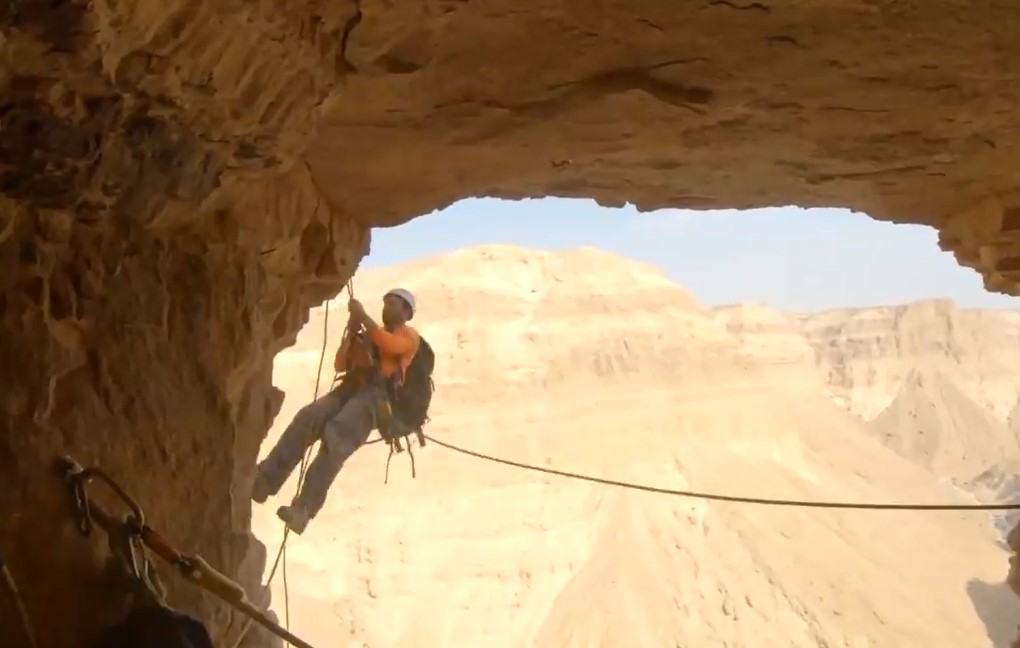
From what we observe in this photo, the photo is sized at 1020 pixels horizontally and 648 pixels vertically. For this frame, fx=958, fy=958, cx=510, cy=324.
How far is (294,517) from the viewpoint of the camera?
443 cm

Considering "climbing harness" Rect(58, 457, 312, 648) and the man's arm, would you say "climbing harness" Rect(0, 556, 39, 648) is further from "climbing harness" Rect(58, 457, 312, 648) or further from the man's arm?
the man's arm

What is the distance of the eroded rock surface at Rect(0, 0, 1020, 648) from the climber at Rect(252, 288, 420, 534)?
75 cm

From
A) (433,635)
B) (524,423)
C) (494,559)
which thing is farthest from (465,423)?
(433,635)

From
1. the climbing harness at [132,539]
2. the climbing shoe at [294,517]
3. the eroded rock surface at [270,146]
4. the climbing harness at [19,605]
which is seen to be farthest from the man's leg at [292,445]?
the climbing harness at [19,605]

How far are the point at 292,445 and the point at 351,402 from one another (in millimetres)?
398

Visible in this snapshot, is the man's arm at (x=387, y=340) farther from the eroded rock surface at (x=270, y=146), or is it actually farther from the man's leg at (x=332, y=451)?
the eroded rock surface at (x=270, y=146)

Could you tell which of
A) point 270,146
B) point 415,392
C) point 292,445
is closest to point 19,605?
point 270,146

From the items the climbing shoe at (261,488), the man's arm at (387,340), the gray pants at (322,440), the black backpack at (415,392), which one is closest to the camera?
the climbing shoe at (261,488)

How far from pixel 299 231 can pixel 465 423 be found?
15.4 metres

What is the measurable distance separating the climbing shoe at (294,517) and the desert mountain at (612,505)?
10144mm

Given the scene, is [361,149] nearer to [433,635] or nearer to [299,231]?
[299,231]

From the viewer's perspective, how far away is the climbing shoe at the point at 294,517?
14.4 ft

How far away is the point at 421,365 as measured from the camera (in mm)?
5117

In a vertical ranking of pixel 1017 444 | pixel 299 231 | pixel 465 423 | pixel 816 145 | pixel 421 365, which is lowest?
pixel 1017 444
